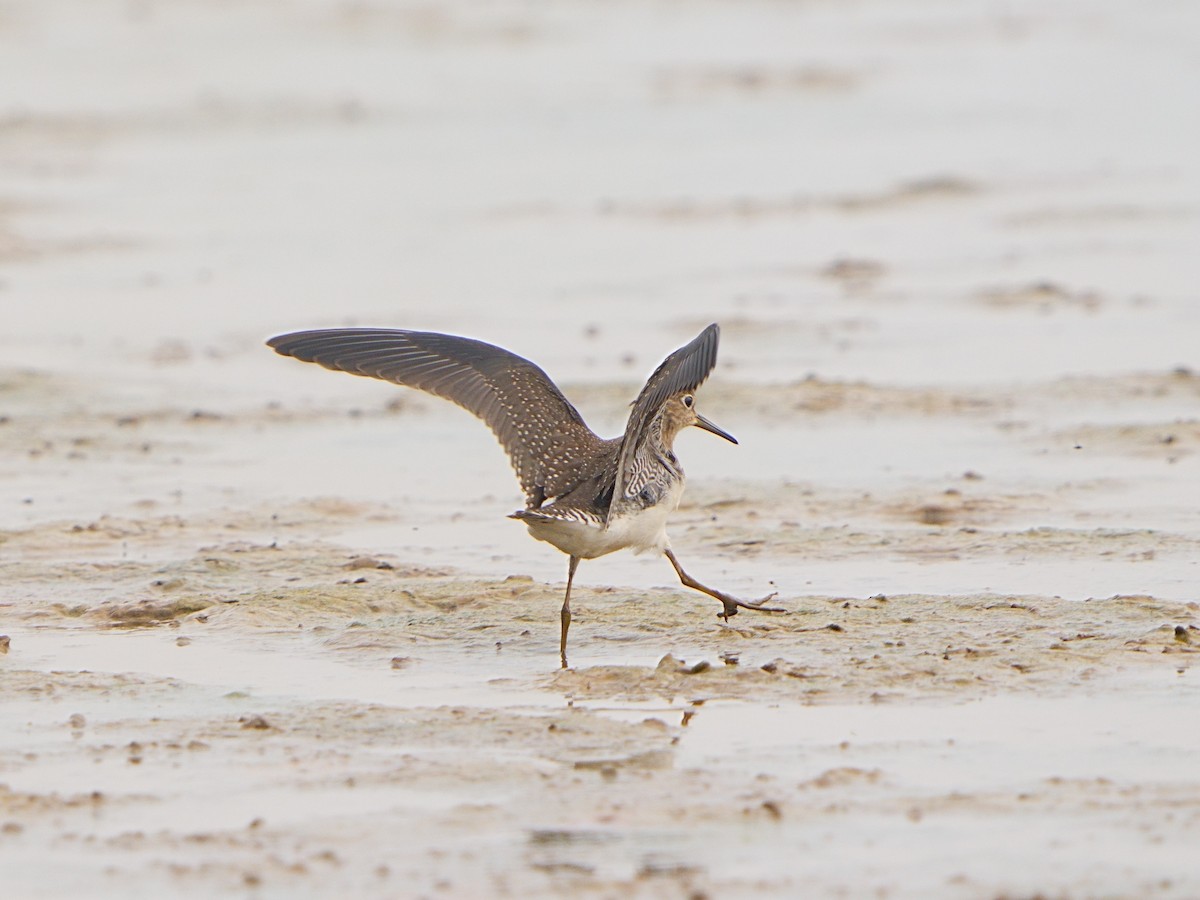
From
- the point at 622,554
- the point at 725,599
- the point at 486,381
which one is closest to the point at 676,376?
the point at 725,599

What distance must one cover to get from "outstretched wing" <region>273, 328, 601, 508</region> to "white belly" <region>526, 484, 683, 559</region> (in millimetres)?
375

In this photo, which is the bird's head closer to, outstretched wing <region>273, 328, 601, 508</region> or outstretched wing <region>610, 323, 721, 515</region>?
outstretched wing <region>273, 328, 601, 508</region>

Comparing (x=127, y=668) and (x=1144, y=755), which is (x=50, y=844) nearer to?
(x=127, y=668)

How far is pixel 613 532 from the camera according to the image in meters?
7.28

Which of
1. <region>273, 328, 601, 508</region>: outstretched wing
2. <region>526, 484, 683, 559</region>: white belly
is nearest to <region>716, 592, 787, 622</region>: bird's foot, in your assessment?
<region>526, 484, 683, 559</region>: white belly

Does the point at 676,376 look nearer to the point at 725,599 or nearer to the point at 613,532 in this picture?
the point at 613,532

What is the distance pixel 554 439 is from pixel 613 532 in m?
0.61

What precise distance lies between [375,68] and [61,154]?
660 centimetres

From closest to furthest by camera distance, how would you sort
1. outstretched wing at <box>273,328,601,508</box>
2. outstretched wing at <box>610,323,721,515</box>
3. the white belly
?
outstretched wing at <box>610,323,721,515</box>
the white belly
outstretched wing at <box>273,328,601,508</box>

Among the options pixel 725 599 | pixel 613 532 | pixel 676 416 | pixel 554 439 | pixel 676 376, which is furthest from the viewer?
pixel 676 416

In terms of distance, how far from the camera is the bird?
23.9 ft

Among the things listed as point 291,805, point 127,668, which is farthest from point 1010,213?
point 291,805

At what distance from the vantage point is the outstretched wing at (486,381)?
772cm

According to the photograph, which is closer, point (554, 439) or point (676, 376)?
point (676, 376)
